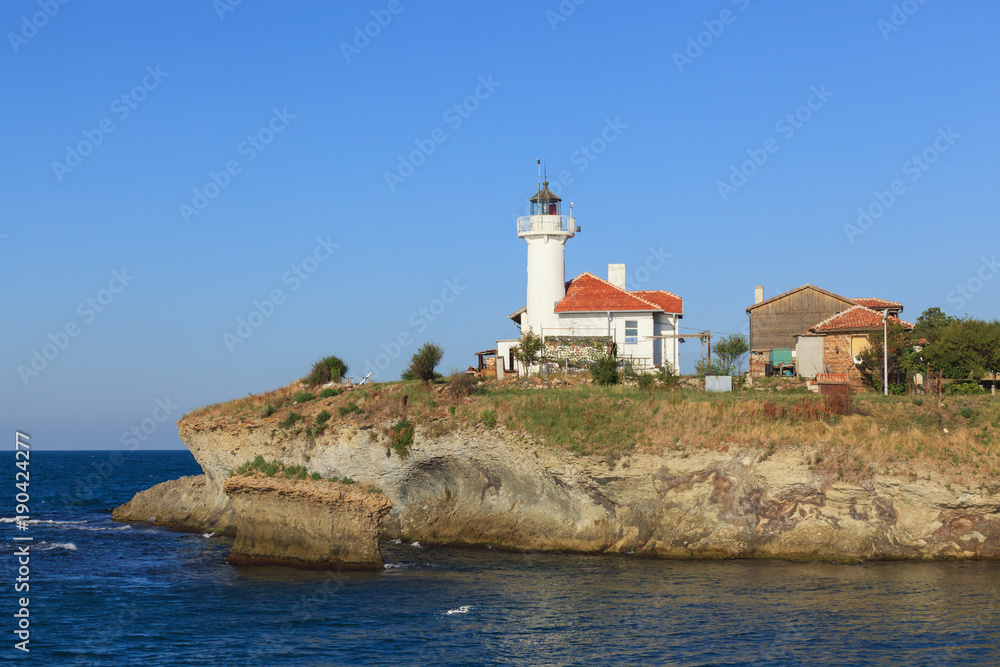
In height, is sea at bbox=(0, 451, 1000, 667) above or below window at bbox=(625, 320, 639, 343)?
below

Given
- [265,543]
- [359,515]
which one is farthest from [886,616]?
[265,543]

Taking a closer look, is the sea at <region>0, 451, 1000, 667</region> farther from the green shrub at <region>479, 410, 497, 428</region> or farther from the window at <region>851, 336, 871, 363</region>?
the window at <region>851, 336, 871, 363</region>

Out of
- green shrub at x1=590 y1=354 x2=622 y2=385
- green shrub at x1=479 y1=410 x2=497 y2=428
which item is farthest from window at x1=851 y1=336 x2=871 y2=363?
green shrub at x1=479 y1=410 x2=497 y2=428

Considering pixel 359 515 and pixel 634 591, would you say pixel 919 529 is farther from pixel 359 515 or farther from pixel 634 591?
pixel 359 515

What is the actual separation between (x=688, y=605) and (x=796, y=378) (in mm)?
25898

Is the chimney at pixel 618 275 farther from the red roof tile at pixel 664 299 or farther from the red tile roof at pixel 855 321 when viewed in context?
the red tile roof at pixel 855 321

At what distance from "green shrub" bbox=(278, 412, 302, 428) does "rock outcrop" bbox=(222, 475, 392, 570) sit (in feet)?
14.6

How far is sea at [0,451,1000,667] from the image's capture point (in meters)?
21.1

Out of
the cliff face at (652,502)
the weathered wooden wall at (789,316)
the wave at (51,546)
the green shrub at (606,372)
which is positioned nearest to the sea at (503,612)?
the cliff face at (652,502)

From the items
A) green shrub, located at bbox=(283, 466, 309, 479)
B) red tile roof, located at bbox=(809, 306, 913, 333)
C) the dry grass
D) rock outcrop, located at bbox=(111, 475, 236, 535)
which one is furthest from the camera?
red tile roof, located at bbox=(809, 306, 913, 333)

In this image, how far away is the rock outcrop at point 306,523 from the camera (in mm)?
31823

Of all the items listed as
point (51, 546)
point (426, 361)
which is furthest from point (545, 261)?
point (51, 546)

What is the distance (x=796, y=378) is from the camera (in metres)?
47.8

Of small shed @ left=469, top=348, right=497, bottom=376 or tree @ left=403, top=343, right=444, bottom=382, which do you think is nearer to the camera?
tree @ left=403, top=343, right=444, bottom=382
